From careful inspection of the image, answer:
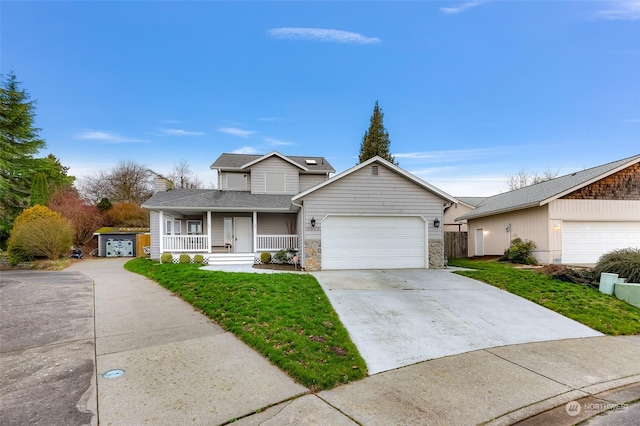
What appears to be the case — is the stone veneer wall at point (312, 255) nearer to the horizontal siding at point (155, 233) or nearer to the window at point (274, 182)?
the window at point (274, 182)

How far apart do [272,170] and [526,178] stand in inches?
1353

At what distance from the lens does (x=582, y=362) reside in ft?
16.2

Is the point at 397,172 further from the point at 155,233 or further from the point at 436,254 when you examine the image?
the point at 155,233

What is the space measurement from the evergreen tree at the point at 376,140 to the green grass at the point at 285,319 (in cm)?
2379

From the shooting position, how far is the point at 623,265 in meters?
9.46

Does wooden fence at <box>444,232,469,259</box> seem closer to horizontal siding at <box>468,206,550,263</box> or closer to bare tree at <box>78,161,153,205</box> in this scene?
horizontal siding at <box>468,206,550,263</box>

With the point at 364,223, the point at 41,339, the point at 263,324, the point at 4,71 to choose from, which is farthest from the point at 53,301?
the point at 4,71

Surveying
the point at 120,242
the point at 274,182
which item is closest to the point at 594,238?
the point at 274,182

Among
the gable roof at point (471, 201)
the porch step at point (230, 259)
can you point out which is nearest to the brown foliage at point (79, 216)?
the porch step at point (230, 259)

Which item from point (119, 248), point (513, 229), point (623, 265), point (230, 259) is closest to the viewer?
point (623, 265)

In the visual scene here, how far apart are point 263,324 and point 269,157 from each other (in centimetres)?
1397

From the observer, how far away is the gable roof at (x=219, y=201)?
15494 mm

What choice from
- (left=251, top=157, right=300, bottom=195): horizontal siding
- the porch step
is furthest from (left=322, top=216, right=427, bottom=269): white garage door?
(left=251, top=157, right=300, bottom=195): horizontal siding

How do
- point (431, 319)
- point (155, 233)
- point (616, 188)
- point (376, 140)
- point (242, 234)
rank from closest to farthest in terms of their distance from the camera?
1. point (431, 319)
2. point (616, 188)
3. point (242, 234)
4. point (155, 233)
5. point (376, 140)
